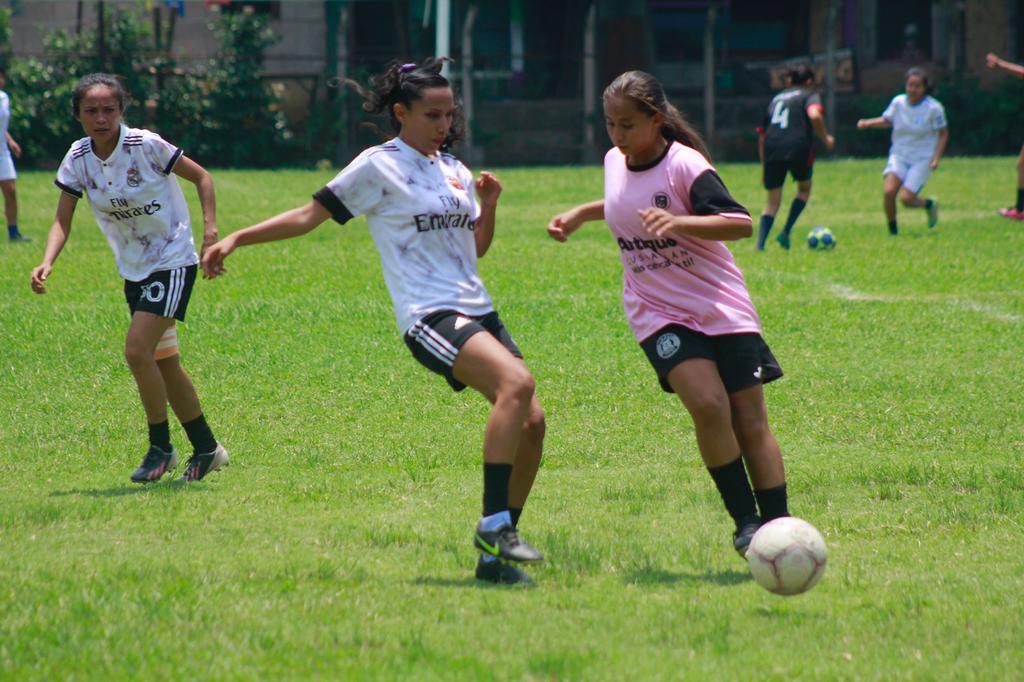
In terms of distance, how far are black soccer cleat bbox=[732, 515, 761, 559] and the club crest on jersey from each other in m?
0.68

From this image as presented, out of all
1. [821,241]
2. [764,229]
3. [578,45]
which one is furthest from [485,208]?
[578,45]

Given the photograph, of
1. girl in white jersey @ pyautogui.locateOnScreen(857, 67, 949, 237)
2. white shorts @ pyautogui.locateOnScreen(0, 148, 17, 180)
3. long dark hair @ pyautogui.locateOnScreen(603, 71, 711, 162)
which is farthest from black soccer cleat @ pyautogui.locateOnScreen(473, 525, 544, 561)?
white shorts @ pyautogui.locateOnScreen(0, 148, 17, 180)

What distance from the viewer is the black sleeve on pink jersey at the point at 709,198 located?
5.12 m

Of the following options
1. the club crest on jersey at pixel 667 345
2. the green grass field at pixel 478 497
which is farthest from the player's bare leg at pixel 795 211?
the club crest on jersey at pixel 667 345

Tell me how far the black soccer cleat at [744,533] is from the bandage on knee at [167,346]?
3.10 m

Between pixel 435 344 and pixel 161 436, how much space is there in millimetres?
2332

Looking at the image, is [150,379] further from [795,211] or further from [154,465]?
[795,211]

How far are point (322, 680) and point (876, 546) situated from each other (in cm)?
251

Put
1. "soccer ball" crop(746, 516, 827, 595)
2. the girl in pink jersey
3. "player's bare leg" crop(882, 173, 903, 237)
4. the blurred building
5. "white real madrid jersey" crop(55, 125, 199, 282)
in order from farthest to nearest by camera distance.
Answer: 1. the blurred building
2. "player's bare leg" crop(882, 173, 903, 237)
3. "white real madrid jersey" crop(55, 125, 199, 282)
4. the girl in pink jersey
5. "soccer ball" crop(746, 516, 827, 595)

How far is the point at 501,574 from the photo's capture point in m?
5.00

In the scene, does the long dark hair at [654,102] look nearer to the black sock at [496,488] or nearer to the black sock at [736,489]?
the black sock at [736,489]

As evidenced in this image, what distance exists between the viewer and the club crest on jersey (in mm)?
5215

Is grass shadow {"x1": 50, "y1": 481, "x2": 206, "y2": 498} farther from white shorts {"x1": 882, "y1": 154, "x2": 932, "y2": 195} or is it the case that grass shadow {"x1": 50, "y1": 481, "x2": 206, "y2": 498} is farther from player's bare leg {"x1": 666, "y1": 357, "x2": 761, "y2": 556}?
white shorts {"x1": 882, "y1": 154, "x2": 932, "y2": 195}

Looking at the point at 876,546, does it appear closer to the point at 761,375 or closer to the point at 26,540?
the point at 761,375
